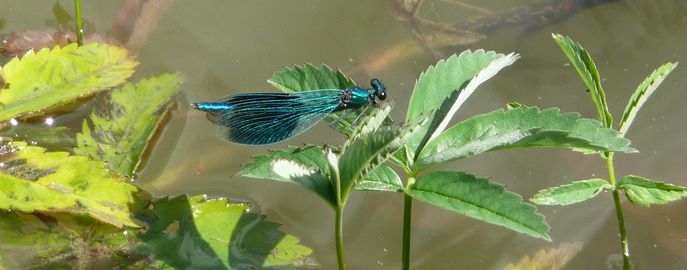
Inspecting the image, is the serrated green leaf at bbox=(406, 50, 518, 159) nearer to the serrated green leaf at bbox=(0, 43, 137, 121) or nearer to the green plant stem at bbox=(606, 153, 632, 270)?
the green plant stem at bbox=(606, 153, 632, 270)

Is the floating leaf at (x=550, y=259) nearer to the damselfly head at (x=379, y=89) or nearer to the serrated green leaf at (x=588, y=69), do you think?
the serrated green leaf at (x=588, y=69)

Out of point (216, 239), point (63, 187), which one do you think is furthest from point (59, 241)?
point (216, 239)

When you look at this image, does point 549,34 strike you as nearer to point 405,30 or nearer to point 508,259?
point 405,30

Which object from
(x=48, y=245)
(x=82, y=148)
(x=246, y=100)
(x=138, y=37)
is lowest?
(x=48, y=245)

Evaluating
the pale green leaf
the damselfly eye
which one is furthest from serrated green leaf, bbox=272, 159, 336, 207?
the damselfly eye

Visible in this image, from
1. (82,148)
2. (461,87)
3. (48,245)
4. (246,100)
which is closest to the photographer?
(461,87)

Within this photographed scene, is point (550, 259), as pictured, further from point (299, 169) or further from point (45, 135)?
point (45, 135)

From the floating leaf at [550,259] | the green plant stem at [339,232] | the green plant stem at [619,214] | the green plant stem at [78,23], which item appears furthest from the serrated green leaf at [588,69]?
the green plant stem at [78,23]

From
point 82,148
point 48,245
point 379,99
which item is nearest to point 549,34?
point 379,99
